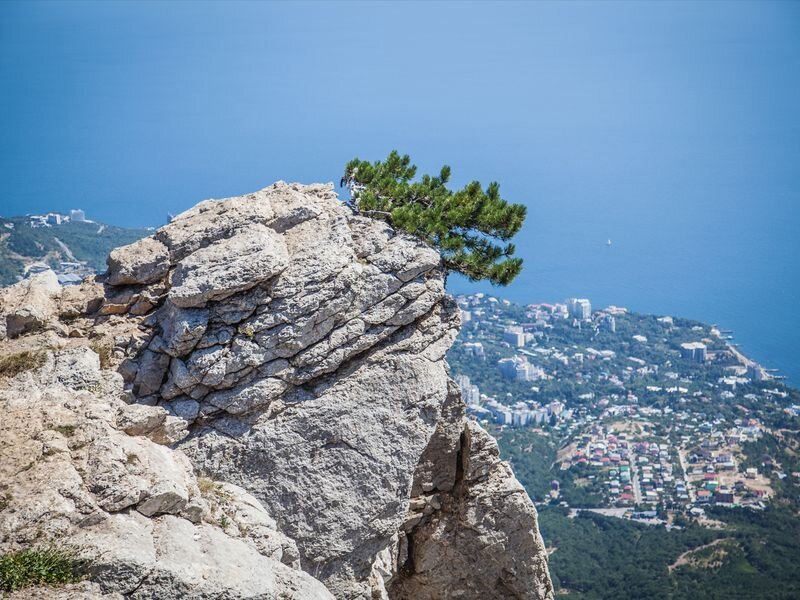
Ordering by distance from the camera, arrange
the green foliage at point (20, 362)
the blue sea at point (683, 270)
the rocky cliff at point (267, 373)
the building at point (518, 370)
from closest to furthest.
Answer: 1. the rocky cliff at point (267, 373)
2. the green foliage at point (20, 362)
3. the building at point (518, 370)
4. the blue sea at point (683, 270)

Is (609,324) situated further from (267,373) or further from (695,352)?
(267,373)

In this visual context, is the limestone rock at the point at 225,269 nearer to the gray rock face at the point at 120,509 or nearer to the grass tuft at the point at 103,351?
the grass tuft at the point at 103,351

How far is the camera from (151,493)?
8766 mm


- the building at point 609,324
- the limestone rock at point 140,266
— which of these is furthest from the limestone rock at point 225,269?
the building at point 609,324

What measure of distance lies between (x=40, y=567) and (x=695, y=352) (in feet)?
230

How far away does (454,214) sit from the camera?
13.7 meters

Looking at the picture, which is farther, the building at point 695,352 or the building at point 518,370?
the building at point 695,352

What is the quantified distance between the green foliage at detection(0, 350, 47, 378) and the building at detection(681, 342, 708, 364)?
6694cm

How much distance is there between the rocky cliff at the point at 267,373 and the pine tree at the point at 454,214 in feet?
1.84

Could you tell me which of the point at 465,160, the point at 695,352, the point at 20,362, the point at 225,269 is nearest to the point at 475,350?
the point at 695,352

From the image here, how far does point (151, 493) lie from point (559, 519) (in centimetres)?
3666

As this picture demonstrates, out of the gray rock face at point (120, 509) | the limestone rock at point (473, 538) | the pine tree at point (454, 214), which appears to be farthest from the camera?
the limestone rock at point (473, 538)

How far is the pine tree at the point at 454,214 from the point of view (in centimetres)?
1345

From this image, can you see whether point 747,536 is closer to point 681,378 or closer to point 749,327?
point 681,378
